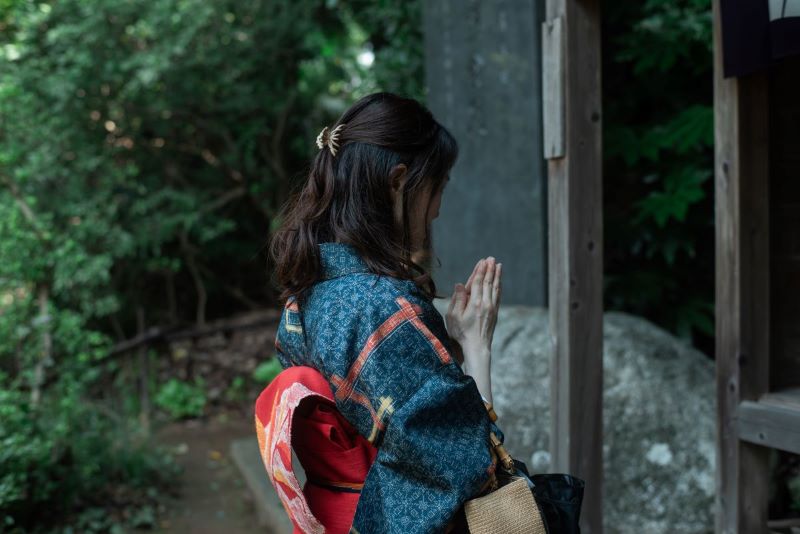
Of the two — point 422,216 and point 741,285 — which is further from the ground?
point 422,216

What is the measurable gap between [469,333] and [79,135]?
6.42 meters

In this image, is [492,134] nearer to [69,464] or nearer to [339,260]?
[69,464]

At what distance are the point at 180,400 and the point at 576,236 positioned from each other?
5348 millimetres

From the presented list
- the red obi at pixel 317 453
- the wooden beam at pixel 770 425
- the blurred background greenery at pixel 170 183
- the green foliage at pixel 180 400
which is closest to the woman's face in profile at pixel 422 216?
the red obi at pixel 317 453

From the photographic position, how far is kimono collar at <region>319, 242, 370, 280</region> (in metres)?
1.71

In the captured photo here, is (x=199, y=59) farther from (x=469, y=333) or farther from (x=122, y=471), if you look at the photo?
(x=469, y=333)

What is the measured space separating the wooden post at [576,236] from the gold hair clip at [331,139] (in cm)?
120

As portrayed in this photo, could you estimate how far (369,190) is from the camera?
1744 mm

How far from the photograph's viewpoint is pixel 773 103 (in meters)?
2.70

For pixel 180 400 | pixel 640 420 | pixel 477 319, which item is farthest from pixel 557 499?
pixel 180 400

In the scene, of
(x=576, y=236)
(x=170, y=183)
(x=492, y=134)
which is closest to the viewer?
(x=576, y=236)

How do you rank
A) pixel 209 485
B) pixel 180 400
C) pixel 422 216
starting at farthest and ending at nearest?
pixel 180 400 < pixel 209 485 < pixel 422 216

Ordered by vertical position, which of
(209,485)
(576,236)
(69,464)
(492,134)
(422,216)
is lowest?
(209,485)

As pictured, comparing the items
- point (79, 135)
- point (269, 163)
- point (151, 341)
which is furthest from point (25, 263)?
point (269, 163)
